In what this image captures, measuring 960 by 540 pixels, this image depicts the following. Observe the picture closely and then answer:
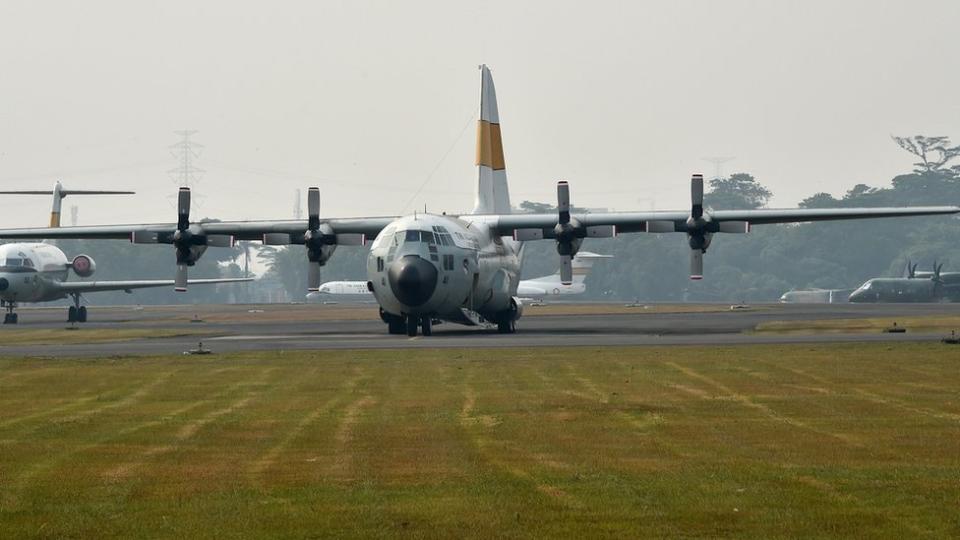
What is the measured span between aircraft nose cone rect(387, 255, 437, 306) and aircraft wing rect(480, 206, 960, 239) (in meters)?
8.62

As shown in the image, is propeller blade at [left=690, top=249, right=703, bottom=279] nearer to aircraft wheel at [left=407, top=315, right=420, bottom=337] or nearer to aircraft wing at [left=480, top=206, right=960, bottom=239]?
aircraft wing at [left=480, top=206, right=960, bottom=239]

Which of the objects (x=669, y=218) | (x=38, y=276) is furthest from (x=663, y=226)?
(x=38, y=276)

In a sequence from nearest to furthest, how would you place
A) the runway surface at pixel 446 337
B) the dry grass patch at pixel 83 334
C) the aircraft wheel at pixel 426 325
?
the runway surface at pixel 446 337, the dry grass patch at pixel 83 334, the aircraft wheel at pixel 426 325

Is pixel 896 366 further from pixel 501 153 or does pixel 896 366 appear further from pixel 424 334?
pixel 501 153

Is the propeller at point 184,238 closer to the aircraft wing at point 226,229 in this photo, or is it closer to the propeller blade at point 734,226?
the aircraft wing at point 226,229

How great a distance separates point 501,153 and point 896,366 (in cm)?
3972

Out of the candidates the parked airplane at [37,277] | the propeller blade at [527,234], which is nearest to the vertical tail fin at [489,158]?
the propeller blade at [527,234]

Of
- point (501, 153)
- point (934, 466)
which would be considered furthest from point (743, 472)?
point (501, 153)

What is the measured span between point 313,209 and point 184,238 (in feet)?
18.9

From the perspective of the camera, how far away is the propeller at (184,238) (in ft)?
204

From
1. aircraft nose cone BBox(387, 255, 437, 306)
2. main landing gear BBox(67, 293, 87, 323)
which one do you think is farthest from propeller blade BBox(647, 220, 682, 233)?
main landing gear BBox(67, 293, 87, 323)

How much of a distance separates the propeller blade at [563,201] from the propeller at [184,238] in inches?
584

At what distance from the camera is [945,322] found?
193ft

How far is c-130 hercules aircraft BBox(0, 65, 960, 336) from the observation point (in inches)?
2152
